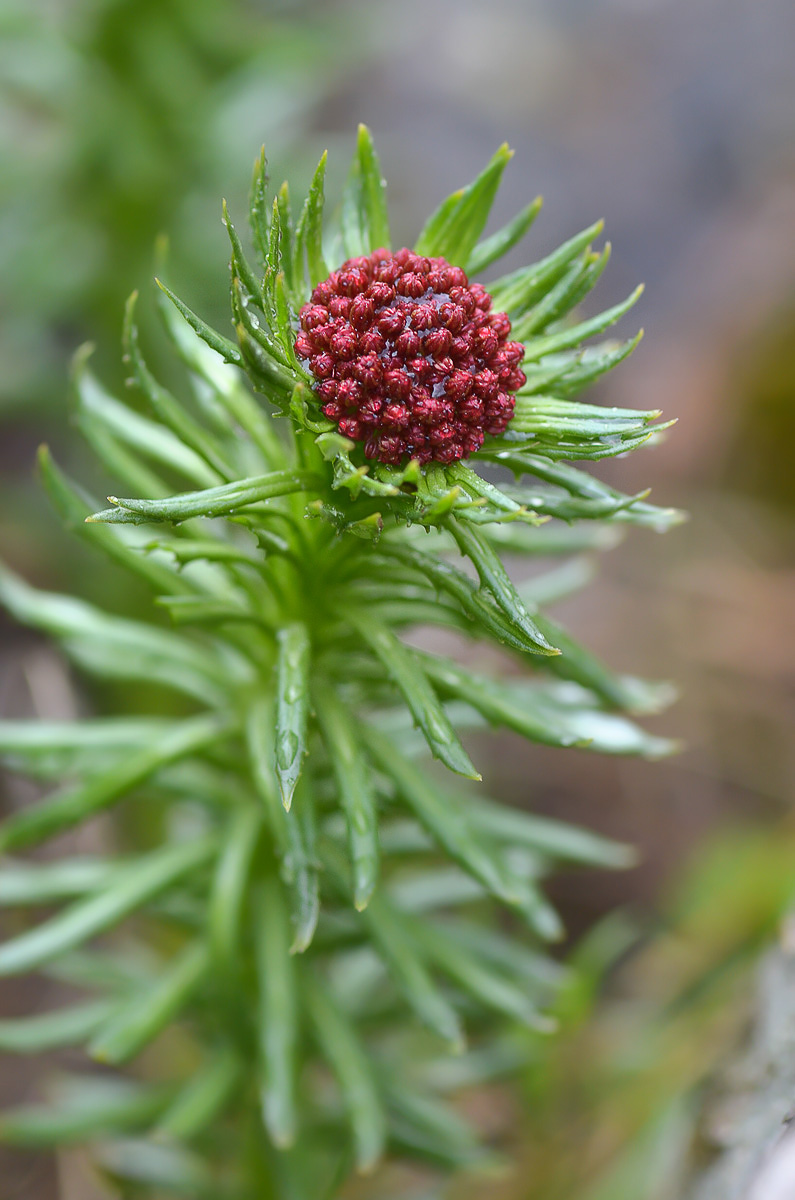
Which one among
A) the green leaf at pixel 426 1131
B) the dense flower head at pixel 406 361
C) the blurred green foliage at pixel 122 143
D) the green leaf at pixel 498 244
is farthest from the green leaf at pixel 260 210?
the blurred green foliage at pixel 122 143

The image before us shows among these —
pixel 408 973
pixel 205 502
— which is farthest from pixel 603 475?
pixel 205 502

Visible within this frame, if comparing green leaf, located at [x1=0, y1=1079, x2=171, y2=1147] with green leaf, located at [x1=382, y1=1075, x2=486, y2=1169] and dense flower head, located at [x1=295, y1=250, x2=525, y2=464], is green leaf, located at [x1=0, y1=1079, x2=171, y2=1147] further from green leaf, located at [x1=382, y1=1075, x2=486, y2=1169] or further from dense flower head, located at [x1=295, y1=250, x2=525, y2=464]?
dense flower head, located at [x1=295, y1=250, x2=525, y2=464]

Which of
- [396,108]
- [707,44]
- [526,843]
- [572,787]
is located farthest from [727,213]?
[526,843]

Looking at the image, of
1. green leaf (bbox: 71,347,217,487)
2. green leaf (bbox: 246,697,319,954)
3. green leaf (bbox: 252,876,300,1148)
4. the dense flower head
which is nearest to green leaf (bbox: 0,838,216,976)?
green leaf (bbox: 252,876,300,1148)

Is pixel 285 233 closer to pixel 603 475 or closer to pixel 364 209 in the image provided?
pixel 364 209

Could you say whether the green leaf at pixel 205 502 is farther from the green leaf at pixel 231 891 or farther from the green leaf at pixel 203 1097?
the green leaf at pixel 203 1097
